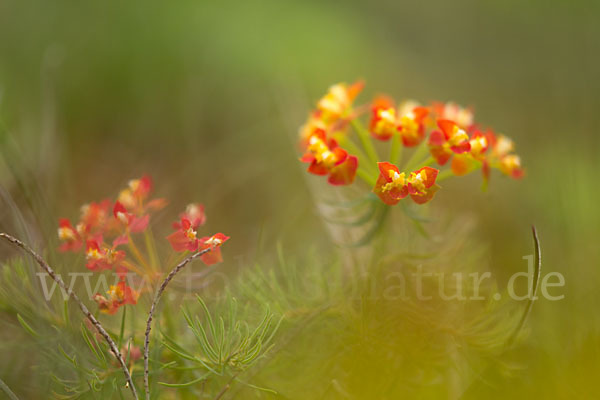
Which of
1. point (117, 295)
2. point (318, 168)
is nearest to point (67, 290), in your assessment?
point (117, 295)

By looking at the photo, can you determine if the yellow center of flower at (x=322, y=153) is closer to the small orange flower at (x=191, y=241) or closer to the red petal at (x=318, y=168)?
the red petal at (x=318, y=168)

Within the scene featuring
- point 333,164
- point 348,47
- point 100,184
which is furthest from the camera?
point 348,47

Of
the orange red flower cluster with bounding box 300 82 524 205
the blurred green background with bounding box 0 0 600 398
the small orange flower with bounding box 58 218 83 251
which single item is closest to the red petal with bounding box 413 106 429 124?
the orange red flower cluster with bounding box 300 82 524 205

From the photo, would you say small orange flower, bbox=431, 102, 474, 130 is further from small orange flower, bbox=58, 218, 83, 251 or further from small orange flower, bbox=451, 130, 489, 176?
small orange flower, bbox=58, 218, 83, 251

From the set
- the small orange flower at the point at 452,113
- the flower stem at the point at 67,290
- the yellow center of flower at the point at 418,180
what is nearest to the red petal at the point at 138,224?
the flower stem at the point at 67,290

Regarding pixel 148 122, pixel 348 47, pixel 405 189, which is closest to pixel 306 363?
pixel 405 189

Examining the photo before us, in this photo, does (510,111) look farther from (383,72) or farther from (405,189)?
(405,189)

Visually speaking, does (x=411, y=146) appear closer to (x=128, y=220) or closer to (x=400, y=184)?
(x=400, y=184)
